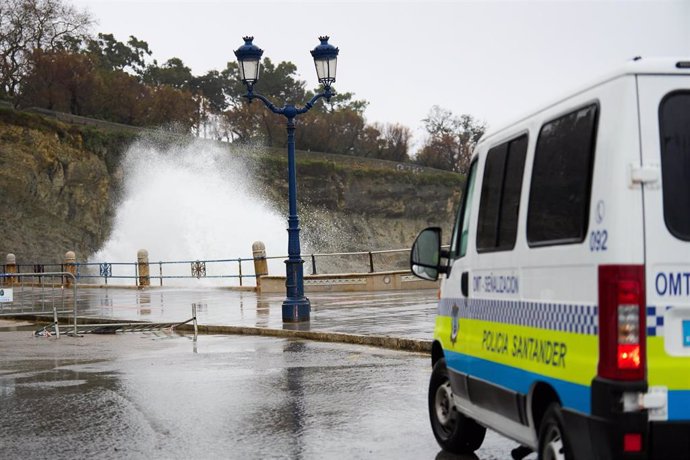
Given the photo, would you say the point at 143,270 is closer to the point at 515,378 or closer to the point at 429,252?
the point at 429,252

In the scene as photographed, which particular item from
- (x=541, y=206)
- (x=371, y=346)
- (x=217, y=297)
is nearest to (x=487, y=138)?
(x=541, y=206)

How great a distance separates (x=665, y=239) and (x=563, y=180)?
0.74 metres

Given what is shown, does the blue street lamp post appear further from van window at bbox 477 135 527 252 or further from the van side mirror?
van window at bbox 477 135 527 252

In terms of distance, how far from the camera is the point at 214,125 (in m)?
116

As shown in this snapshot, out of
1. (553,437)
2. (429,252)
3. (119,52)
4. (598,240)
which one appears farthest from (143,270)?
(119,52)

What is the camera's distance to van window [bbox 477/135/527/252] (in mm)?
5973

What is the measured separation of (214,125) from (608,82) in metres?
113

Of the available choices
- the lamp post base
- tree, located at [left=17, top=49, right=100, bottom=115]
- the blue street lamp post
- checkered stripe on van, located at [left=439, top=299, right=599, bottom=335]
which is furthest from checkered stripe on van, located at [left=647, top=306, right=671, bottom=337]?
tree, located at [left=17, top=49, right=100, bottom=115]

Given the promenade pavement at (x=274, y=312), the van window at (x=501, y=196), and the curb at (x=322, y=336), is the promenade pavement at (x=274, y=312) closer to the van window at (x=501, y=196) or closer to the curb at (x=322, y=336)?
the curb at (x=322, y=336)

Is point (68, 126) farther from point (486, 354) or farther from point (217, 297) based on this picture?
point (486, 354)

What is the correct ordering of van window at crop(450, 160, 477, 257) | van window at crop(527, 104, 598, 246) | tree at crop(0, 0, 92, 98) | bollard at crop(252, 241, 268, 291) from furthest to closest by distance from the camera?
tree at crop(0, 0, 92, 98), bollard at crop(252, 241, 268, 291), van window at crop(450, 160, 477, 257), van window at crop(527, 104, 598, 246)

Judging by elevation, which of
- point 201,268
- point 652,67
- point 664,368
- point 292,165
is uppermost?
point 292,165

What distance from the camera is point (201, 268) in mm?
41188

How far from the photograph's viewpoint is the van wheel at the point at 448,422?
24.0 feet
